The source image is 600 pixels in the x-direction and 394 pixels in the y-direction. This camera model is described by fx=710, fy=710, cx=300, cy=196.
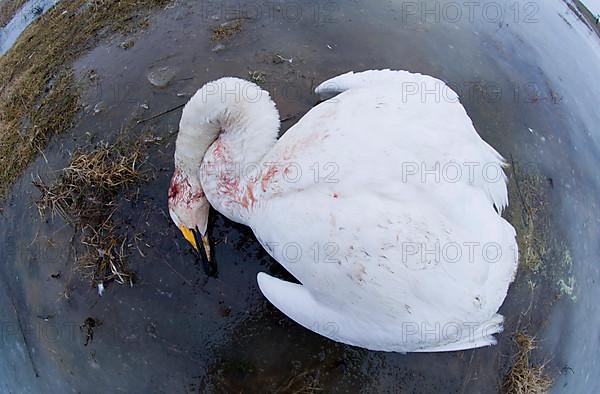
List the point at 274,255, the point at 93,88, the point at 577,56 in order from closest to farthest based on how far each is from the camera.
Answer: the point at 274,255 < the point at 93,88 < the point at 577,56

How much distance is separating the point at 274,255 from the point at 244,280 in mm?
182

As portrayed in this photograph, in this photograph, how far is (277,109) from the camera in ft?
11.5

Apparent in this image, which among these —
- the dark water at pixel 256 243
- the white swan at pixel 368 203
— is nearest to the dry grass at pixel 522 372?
the dark water at pixel 256 243

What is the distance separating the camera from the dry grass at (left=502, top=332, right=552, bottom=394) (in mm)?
3445

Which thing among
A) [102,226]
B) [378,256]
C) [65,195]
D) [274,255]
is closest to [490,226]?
[378,256]

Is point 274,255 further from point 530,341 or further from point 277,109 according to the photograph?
point 530,341

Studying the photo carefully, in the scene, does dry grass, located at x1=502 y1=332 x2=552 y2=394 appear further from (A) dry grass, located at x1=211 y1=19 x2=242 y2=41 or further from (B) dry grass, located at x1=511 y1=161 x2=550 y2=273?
(A) dry grass, located at x1=211 y1=19 x2=242 y2=41

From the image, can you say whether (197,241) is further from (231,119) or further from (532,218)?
(532,218)

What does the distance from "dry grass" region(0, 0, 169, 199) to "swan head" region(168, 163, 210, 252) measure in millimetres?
754

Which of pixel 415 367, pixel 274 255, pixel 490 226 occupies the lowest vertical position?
pixel 415 367

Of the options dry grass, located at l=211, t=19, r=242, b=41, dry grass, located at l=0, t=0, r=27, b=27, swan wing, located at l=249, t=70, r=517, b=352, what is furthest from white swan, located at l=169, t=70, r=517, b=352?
dry grass, located at l=0, t=0, r=27, b=27

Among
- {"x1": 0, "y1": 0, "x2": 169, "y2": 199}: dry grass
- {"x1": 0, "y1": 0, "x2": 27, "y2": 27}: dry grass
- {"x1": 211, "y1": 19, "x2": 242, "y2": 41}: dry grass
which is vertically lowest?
{"x1": 0, "y1": 0, "x2": 27, "y2": 27}: dry grass

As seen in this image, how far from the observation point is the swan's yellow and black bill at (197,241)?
10.7 ft

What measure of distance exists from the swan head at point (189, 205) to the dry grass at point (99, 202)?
0.20m
